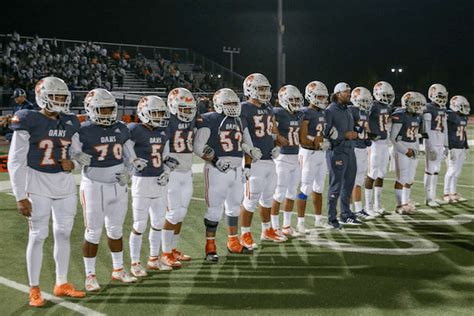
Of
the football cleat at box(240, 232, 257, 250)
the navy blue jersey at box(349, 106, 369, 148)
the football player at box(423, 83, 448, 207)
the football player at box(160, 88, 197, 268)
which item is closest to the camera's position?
the football player at box(160, 88, 197, 268)

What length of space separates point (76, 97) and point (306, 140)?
1356cm

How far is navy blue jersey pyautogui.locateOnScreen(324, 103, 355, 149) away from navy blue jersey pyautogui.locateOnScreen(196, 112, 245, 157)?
1.97 metres

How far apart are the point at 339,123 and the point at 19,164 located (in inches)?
190

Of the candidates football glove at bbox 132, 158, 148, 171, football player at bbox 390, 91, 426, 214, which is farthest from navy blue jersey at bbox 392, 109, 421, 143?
football glove at bbox 132, 158, 148, 171

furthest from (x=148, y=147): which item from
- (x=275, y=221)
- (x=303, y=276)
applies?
(x=275, y=221)

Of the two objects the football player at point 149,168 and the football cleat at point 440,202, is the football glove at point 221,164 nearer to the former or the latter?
the football player at point 149,168

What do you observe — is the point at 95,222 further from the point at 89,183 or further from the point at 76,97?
the point at 76,97

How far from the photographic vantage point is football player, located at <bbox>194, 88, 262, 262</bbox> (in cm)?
650

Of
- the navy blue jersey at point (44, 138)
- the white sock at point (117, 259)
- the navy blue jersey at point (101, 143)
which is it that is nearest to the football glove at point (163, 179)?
the navy blue jersey at point (101, 143)

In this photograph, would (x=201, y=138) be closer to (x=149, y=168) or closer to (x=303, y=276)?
(x=149, y=168)

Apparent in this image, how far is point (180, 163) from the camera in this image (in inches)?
246

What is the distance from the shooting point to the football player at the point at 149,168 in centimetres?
578

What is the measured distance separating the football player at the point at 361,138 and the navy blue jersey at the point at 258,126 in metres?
2.21

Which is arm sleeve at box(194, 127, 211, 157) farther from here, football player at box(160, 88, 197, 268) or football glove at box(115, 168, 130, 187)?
football glove at box(115, 168, 130, 187)
